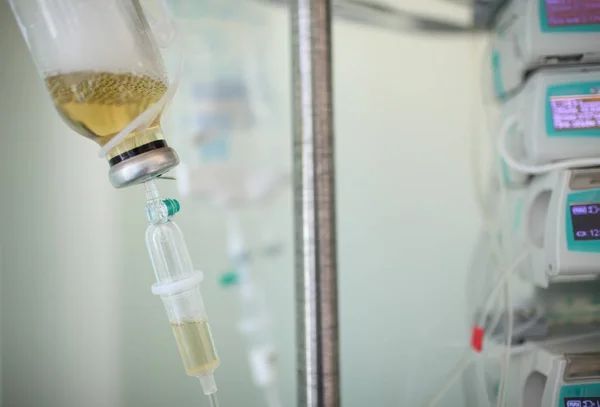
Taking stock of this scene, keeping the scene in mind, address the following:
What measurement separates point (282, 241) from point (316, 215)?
1.47 ft

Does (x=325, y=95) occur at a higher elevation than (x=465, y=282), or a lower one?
higher

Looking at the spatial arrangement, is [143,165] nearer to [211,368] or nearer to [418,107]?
[211,368]

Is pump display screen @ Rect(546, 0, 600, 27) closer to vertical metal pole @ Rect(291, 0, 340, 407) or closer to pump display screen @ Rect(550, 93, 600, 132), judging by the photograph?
pump display screen @ Rect(550, 93, 600, 132)

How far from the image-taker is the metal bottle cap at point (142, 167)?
21.1 inches

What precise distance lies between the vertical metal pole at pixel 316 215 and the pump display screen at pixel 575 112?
376mm

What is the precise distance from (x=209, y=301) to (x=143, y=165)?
56 centimetres

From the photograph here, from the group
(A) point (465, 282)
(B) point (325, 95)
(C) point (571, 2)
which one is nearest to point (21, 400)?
(B) point (325, 95)

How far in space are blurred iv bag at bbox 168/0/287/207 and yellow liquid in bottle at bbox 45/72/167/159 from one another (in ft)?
1.71

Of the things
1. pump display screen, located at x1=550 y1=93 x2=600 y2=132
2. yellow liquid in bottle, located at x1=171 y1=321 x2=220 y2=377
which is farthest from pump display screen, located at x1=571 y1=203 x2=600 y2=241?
yellow liquid in bottle, located at x1=171 y1=321 x2=220 y2=377

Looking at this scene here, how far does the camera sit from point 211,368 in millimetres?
595

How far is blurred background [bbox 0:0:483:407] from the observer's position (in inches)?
34.7

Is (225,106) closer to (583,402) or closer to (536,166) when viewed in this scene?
(536,166)

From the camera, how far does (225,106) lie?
113 centimetres

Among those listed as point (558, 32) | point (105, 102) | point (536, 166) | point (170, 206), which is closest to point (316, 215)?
point (170, 206)
